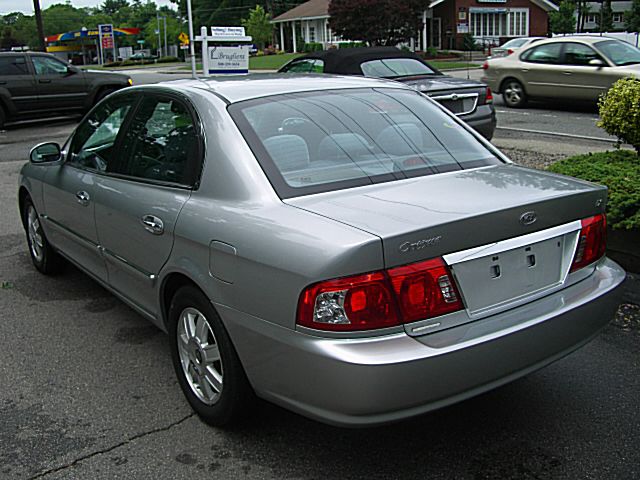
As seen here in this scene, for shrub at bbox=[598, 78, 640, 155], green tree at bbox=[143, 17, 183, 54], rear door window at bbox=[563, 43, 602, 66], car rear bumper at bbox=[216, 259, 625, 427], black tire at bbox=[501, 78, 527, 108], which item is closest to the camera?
car rear bumper at bbox=[216, 259, 625, 427]

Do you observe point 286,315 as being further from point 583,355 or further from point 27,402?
point 583,355

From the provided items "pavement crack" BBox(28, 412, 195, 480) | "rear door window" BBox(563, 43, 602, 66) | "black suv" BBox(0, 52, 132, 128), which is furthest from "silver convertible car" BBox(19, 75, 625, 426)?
"black suv" BBox(0, 52, 132, 128)

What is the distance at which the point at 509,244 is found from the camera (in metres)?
3.11

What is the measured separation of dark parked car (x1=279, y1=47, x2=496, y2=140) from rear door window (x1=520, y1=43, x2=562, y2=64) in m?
5.77

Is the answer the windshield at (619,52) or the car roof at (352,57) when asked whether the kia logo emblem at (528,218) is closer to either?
the car roof at (352,57)

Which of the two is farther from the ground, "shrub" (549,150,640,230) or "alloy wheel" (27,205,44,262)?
"shrub" (549,150,640,230)

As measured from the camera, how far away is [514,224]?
3125 millimetres

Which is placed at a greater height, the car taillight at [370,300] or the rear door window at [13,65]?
the rear door window at [13,65]

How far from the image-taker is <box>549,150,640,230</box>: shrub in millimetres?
5332

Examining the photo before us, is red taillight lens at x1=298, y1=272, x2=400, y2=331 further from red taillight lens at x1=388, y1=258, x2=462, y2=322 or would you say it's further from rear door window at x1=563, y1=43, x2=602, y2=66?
rear door window at x1=563, y1=43, x2=602, y2=66

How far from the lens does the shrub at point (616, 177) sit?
533 centimetres

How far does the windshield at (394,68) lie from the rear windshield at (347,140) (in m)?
6.85

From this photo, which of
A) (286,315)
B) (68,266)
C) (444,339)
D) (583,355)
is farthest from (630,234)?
(68,266)

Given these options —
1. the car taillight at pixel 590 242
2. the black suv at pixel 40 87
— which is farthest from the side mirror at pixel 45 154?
the black suv at pixel 40 87
